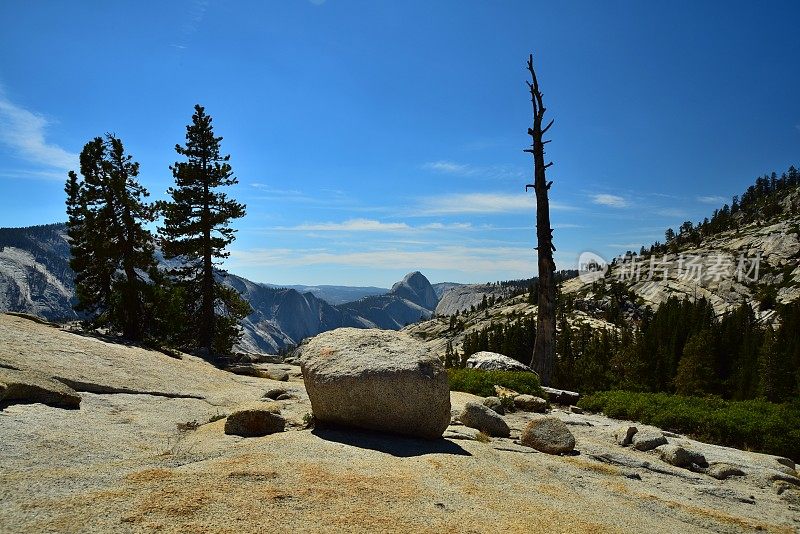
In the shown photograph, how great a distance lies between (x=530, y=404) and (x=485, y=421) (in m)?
4.95

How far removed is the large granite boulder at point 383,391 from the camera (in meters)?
10.4

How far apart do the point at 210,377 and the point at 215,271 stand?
57.4ft

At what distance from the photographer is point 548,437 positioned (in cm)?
1096

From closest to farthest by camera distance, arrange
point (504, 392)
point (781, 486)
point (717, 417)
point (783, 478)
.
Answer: point (781, 486) → point (783, 478) → point (717, 417) → point (504, 392)

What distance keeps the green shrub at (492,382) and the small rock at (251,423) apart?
1028 centimetres

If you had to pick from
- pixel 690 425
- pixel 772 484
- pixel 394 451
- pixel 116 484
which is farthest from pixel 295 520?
pixel 690 425

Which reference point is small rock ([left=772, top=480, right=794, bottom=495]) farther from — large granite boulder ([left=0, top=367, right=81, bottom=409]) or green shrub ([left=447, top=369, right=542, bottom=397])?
large granite boulder ([left=0, top=367, right=81, bottom=409])

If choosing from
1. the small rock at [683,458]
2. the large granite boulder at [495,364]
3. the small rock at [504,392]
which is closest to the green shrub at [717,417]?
the small rock at [504,392]

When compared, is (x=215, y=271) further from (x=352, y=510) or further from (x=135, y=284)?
(x=352, y=510)

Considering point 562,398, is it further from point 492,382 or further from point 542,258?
point 542,258

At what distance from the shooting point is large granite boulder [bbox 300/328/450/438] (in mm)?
10367

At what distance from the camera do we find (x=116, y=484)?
21.4 feet

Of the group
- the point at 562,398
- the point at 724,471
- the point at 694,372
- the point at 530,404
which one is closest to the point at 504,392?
the point at 530,404

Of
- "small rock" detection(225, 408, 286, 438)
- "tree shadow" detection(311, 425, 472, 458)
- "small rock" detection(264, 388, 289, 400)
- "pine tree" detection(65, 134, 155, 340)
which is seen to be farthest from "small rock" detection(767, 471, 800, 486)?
"pine tree" detection(65, 134, 155, 340)
